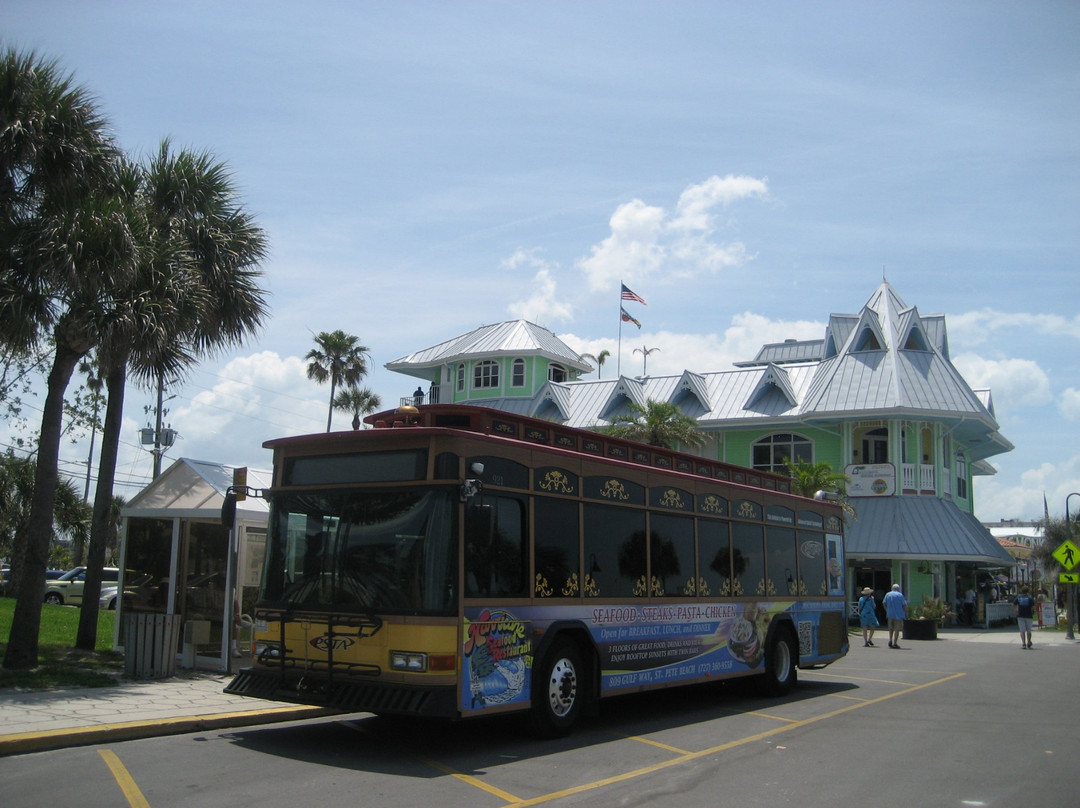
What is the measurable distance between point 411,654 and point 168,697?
4709mm

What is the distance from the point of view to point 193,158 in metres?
17.0

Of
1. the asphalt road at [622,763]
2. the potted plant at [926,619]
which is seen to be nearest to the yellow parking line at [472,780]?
the asphalt road at [622,763]

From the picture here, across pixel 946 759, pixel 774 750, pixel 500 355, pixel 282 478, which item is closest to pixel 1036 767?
pixel 946 759

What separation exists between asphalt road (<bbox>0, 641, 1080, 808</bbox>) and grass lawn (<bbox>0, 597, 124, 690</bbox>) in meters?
3.52

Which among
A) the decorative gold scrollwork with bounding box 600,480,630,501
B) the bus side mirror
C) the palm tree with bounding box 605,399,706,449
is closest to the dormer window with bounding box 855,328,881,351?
the palm tree with bounding box 605,399,706,449

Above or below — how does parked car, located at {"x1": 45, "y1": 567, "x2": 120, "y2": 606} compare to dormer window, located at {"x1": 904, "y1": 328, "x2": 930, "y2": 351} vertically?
below

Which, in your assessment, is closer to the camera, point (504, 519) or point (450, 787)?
point (450, 787)

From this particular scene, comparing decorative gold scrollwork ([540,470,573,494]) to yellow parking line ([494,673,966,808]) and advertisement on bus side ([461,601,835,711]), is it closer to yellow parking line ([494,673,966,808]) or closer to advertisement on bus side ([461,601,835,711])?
advertisement on bus side ([461,601,835,711])

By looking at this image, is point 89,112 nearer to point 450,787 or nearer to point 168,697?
point 168,697

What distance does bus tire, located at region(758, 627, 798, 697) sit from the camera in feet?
46.5

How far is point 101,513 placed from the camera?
1644 cm

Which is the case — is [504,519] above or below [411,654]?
above

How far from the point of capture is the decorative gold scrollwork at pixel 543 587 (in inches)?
385

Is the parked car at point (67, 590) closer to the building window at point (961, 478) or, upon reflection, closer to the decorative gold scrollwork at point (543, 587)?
the decorative gold scrollwork at point (543, 587)
